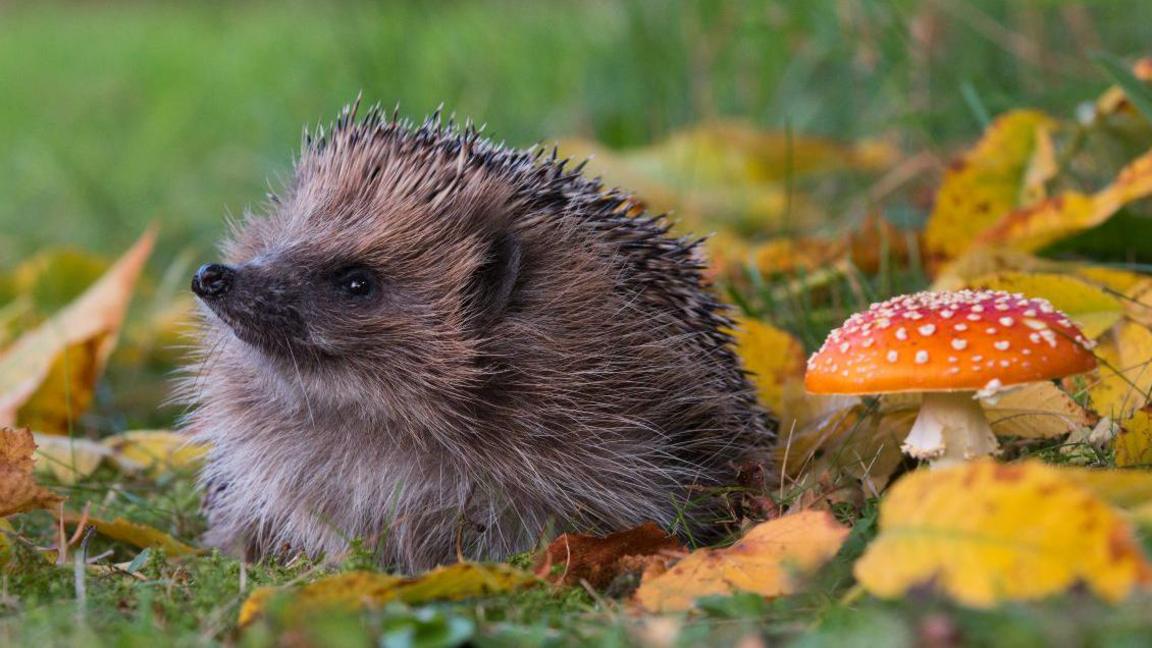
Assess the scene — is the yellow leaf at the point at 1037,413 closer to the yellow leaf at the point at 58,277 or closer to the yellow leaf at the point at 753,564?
the yellow leaf at the point at 753,564

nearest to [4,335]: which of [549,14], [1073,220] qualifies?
[1073,220]

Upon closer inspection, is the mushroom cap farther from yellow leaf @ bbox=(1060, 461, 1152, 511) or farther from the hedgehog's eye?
the hedgehog's eye

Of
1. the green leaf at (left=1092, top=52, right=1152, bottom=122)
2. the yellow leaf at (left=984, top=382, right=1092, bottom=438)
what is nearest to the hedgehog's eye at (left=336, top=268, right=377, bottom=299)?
the yellow leaf at (left=984, top=382, right=1092, bottom=438)

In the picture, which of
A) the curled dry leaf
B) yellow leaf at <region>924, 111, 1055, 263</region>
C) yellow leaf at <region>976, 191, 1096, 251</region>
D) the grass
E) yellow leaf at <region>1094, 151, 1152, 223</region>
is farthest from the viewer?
yellow leaf at <region>924, 111, 1055, 263</region>

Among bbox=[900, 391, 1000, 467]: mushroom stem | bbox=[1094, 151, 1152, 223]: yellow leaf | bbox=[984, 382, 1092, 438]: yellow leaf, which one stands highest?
bbox=[1094, 151, 1152, 223]: yellow leaf

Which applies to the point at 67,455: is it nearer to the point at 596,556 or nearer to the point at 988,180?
the point at 596,556

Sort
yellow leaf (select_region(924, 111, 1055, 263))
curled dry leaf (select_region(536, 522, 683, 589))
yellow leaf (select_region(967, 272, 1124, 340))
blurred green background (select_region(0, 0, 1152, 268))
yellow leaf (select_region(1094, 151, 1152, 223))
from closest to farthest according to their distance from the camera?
curled dry leaf (select_region(536, 522, 683, 589)) → yellow leaf (select_region(967, 272, 1124, 340)) → yellow leaf (select_region(1094, 151, 1152, 223)) → yellow leaf (select_region(924, 111, 1055, 263)) → blurred green background (select_region(0, 0, 1152, 268))
